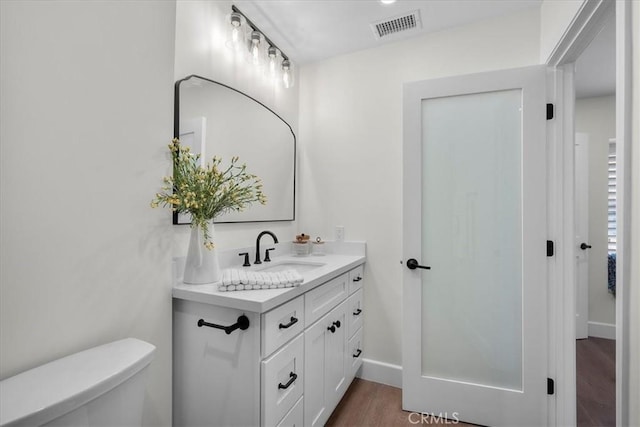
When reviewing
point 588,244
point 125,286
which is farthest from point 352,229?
point 588,244

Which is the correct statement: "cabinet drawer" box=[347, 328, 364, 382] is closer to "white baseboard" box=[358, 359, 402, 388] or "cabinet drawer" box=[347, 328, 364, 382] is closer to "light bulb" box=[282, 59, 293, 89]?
"white baseboard" box=[358, 359, 402, 388]

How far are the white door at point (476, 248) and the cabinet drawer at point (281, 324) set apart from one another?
2.80 ft

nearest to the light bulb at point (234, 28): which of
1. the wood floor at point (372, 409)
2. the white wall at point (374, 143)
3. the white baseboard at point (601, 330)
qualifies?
the white wall at point (374, 143)

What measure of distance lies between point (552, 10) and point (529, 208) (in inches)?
42.2

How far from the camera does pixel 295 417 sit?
1.32m

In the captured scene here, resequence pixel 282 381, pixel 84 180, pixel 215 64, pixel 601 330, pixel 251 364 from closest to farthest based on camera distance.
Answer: pixel 84 180 → pixel 251 364 → pixel 282 381 → pixel 215 64 → pixel 601 330

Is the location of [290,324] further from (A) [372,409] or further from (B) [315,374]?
(A) [372,409]

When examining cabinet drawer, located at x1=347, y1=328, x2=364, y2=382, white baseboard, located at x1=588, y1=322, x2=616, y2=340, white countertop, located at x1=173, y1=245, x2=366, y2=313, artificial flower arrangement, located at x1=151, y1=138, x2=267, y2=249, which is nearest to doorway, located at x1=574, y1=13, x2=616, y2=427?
white baseboard, located at x1=588, y1=322, x2=616, y2=340

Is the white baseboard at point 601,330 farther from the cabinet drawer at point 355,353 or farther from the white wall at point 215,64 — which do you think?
the white wall at point 215,64

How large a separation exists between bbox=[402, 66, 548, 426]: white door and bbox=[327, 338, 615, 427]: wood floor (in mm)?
146

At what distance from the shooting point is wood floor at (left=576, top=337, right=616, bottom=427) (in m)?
1.80

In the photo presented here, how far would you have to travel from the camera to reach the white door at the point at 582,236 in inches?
116

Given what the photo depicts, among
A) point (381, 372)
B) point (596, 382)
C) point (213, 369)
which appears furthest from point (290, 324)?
point (596, 382)

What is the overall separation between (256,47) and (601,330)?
4019 millimetres
